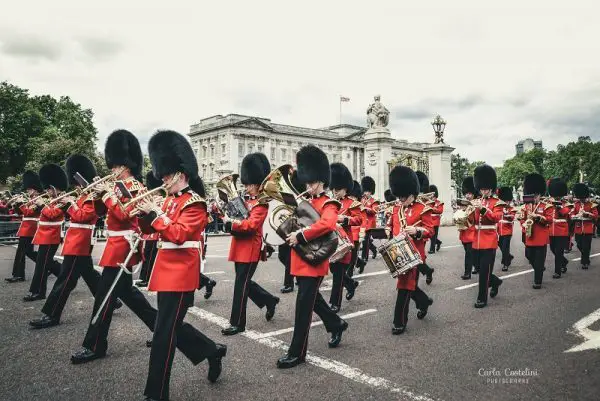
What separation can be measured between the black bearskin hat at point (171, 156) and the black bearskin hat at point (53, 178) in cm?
506

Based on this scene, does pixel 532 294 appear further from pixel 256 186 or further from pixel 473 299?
pixel 256 186

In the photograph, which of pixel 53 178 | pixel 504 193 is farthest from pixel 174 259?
pixel 504 193

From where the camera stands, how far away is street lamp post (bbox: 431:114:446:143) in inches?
1049

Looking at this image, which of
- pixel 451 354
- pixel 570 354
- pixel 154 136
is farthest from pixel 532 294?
pixel 154 136

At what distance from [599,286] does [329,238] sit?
7.13 metres

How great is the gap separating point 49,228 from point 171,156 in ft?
16.4

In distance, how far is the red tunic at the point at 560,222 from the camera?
11.1 meters

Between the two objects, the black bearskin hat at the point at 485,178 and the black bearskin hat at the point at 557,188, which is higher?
the black bearskin hat at the point at 485,178

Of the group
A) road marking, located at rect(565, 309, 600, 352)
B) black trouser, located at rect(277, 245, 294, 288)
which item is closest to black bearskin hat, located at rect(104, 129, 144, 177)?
black trouser, located at rect(277, 245, 294, 288)

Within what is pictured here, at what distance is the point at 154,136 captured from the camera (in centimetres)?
463

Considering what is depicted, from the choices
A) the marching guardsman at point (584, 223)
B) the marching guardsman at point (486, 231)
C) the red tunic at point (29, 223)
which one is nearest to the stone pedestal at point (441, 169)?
the marching guardsman at point (584, 223)

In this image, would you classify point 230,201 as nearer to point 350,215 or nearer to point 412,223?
point 412,223

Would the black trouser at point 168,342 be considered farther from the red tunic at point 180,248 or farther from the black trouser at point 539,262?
the black trouser at point 539,262

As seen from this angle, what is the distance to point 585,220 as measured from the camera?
12.4 m
